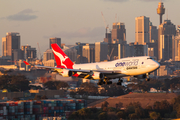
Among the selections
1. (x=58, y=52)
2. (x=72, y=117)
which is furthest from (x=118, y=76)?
(x=72, y=117)

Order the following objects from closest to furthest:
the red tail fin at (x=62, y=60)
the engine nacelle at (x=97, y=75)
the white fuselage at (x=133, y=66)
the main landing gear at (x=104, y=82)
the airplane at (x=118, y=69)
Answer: the white fuselage at (x=133, y=66) → the airplane at (x=118, y=69) → the engine nacelle at (x=97, y=75) → the main landing gear at (x=104, y=82) → the red tail fin at (x=62, y=60)

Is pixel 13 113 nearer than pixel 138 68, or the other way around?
pixel 138 68

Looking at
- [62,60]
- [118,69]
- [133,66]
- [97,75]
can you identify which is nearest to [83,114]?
[62,60]

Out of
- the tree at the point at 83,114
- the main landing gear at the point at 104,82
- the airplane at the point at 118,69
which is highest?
the airplane at the point at 118,69

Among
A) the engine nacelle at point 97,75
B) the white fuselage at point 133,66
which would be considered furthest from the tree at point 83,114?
the engine nacelle at point 97,75

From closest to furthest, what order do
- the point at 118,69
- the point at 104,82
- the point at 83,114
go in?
1. the point at 118,69
2. the point at 104,82
3. the point at 83,114

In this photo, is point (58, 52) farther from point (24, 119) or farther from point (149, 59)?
point (24, 119)

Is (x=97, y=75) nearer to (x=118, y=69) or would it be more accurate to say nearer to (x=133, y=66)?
(x=118, y=69)

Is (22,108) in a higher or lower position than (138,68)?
lower

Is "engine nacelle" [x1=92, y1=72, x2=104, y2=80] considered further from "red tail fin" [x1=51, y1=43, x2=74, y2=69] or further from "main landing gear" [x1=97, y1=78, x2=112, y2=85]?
"red tail fin" [x1=51, y1=43, x2=74, y2=69]

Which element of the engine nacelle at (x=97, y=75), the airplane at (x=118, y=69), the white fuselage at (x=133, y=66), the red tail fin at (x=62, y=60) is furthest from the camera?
the red tail fin at (x=62, y=60)

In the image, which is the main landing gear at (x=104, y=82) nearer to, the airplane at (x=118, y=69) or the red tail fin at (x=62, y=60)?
the airplane at (x=118, y=69)
